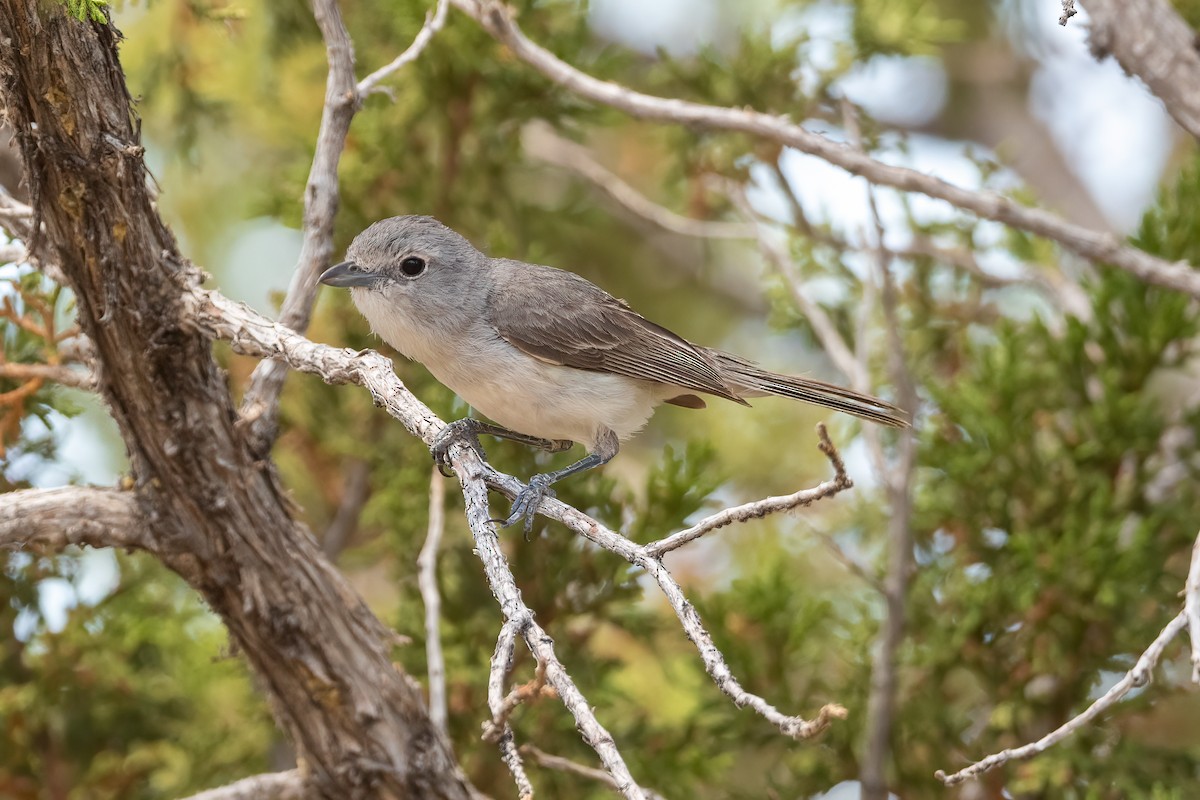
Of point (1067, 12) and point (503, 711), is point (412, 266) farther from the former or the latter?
point (1067, 12)

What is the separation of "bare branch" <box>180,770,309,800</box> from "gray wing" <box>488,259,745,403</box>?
1.43 m

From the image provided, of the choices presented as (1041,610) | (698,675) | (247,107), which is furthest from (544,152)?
(1041,610)

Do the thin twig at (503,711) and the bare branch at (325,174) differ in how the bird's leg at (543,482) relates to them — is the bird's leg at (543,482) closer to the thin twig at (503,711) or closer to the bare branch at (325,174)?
the thin twig at (503,711)

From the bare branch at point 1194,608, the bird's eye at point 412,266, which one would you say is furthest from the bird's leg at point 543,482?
the bare branch at point 1194,608

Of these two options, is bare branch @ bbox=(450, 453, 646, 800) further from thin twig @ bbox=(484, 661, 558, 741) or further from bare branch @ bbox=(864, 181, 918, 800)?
bare branch @ bbox=(864, 181, 918, 800)

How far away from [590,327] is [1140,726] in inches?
107

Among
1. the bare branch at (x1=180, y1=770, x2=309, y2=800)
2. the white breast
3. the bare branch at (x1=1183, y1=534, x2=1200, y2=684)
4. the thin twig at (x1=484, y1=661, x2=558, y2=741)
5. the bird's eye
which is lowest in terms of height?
the bare branch at (x1=1183, y1=534, x2=1200, y2=684)

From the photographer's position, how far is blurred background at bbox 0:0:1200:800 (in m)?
4.03

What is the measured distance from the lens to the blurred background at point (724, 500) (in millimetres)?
4031

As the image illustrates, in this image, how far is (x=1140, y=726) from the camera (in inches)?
187

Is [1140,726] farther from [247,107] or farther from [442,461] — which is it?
[247,107]

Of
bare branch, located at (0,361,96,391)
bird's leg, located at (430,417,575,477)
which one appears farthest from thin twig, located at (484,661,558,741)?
bare branch, located at (0,361,96,391)

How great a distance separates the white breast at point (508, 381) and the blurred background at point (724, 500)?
0.37m

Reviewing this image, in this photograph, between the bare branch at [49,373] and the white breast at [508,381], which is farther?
the white breast at [508,381]
